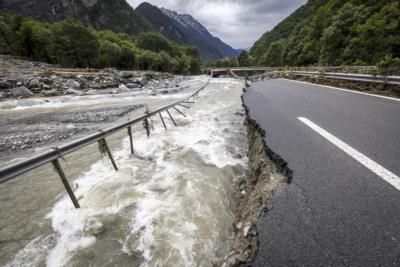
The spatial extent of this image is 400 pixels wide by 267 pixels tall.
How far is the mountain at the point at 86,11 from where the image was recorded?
409 feet

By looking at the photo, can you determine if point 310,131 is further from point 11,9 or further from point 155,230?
point 11,9

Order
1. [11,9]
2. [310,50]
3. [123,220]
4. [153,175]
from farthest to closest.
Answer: [11,9] < [310,50] < [153,175] < [123,220]

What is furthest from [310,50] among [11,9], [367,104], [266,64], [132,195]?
[11,9]

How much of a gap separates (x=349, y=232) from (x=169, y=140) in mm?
4619

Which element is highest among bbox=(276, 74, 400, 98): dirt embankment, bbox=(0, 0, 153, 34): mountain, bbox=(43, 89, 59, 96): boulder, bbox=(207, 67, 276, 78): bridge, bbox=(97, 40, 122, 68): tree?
bbox=(0, 0, 153, 34): mountain

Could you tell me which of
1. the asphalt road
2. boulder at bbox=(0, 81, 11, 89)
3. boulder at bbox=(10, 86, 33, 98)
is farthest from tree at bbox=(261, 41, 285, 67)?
the asphalt road

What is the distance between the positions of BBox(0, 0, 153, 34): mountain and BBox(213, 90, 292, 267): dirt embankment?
547 ft

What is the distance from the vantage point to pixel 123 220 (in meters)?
2.56

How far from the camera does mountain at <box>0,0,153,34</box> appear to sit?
124750 millimetres

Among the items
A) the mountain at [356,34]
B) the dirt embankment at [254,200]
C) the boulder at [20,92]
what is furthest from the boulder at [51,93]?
the mountain at [356,34]

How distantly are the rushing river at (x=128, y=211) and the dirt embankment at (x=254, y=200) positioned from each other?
234 millimetres

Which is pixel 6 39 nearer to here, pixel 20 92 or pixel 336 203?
pixel 20 92

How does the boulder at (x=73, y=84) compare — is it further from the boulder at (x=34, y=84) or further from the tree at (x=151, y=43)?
the tree at (x=151, y=43)

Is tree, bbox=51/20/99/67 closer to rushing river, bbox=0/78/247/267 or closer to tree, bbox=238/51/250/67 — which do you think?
rushing river, bbox=0/78/247/267
